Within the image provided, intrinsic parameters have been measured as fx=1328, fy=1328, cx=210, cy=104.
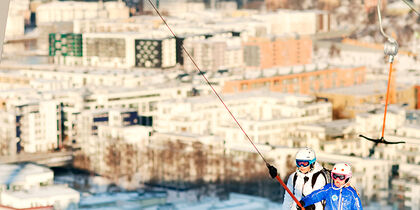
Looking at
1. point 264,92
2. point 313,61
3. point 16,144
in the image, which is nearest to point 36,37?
point 313,61

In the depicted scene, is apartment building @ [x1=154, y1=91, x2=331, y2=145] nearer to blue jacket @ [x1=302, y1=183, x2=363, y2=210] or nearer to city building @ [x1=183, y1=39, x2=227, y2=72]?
city building @ [x1=183, y1=39, x2=227, y2=72]

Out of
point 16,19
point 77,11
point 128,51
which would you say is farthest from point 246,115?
point 16,19

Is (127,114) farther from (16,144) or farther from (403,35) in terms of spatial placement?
(403,35)

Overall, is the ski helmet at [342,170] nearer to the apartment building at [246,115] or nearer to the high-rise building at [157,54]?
the apartment building at [246,115]

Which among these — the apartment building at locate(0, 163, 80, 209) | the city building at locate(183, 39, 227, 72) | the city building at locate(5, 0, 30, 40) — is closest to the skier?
the apartment building at locate(0, 163, 80, 209)

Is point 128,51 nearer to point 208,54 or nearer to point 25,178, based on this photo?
point 208,54
